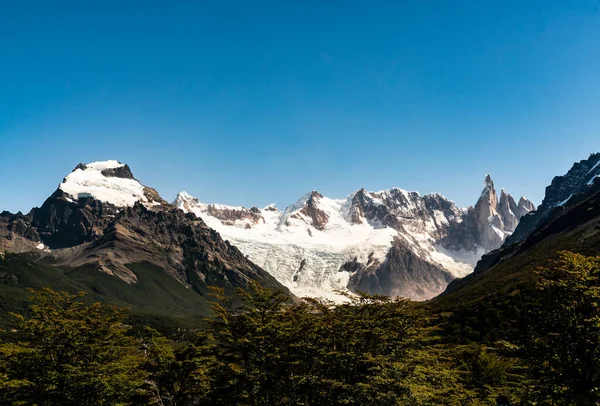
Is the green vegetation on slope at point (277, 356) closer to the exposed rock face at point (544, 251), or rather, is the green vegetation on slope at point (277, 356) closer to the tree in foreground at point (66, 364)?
the tree in foreground at point (66, 364)

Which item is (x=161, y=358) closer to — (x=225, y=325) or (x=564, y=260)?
(x=225, y=325)

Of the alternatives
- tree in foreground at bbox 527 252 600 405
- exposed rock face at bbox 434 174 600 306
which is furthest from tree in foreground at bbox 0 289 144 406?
exposed rock face at bbox 434 174 600 306

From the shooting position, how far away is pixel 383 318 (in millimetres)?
32906

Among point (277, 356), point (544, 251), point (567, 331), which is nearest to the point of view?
point (567, 331)

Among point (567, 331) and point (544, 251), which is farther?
point (544, 251)

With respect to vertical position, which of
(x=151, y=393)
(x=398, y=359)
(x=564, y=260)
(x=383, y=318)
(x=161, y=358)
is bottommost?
(x=151, y=393)

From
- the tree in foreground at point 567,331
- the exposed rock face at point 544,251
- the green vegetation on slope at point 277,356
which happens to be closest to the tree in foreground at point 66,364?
the green vegetation on slope at point 277,356

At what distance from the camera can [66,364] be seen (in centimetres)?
3256

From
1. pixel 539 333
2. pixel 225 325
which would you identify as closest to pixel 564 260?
pixel 539 333

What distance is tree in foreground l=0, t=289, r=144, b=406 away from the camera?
1273 inches

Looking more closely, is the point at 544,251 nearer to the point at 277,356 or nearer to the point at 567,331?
the point at 567,331

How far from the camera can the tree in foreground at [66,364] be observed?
106 feet

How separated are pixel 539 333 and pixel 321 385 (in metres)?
14.9

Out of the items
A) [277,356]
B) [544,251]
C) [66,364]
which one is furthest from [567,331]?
[544,251]
